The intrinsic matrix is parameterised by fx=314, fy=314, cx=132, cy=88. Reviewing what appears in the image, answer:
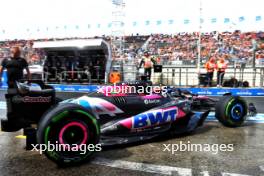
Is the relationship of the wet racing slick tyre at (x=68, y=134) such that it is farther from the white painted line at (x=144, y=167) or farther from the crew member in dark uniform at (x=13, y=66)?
the crew member in dark uniform at (x=13, y=66)

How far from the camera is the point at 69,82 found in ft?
56.0

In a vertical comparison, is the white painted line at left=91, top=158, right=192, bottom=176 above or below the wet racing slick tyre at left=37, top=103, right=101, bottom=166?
below

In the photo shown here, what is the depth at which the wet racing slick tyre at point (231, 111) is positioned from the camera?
671 cm

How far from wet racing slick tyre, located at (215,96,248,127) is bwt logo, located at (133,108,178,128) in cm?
139

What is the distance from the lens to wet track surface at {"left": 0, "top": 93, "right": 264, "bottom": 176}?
406 centimetres

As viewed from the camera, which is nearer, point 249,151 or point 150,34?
point 249,151

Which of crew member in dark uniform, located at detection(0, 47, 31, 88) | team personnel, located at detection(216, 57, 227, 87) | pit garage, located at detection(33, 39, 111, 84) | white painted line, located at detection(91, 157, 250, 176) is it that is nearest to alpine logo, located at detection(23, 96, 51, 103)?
white painted line, located at detection(91, 157, 250, 176)

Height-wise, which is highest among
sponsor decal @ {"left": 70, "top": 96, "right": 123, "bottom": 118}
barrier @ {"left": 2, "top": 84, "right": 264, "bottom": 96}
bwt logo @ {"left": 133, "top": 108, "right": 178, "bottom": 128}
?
sponsor decal @ {"left": 70, "top": 96, "right": 123, "bottom": 118}

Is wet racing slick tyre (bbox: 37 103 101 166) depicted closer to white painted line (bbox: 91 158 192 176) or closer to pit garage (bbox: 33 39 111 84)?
white painted line (bbox: 91 158 192 176)

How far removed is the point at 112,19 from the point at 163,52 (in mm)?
4097

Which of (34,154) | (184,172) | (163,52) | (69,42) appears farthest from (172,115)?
(163,52)

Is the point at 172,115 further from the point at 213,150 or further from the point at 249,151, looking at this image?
the point at 249,151

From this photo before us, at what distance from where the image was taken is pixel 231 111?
22.3 ft

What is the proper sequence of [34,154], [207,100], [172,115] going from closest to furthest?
1. [34,154]
2. [172,115]
3. [207,100]
